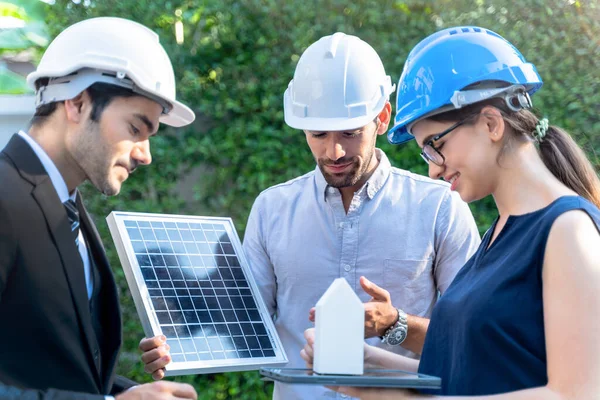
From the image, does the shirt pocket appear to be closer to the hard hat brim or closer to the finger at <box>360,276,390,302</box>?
the finger at <box>360,276,390,302</box>

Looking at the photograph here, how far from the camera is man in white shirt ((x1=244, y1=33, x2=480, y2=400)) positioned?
3.67m

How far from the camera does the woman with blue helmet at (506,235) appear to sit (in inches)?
92.7

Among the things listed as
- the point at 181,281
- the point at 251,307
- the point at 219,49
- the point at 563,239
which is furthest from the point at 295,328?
the point at 219,49

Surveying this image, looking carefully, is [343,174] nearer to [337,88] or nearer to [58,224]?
[337,88]

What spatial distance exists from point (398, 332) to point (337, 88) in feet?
3.52

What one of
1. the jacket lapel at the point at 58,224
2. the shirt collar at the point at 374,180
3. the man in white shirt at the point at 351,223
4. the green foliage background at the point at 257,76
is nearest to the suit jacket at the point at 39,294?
the jacket lapel at the point at 58,224

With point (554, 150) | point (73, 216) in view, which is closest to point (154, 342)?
point (73, 216)

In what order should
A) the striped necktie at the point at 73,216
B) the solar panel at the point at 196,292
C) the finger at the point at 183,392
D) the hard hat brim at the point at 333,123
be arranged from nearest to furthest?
the finger at the point at 183,392 < the striped necktie at the point at 73,216 < the solar panel at the point at 196,292 < the hard hat brim at the point at 333,123

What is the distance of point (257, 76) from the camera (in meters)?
6.06

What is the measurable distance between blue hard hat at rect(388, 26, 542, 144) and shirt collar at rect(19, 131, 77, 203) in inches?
46.1

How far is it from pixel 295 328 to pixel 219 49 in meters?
2.94

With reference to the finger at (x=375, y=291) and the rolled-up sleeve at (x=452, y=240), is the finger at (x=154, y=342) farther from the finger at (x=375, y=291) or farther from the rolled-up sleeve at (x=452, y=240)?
the rolled-up sleeve at (x=452, y=240)

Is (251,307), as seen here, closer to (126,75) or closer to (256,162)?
(126,75)

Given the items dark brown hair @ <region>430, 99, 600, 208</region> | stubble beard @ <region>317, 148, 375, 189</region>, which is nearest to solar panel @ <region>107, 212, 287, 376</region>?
stubble beard @ <region>317, 148, 375, 189</region>
